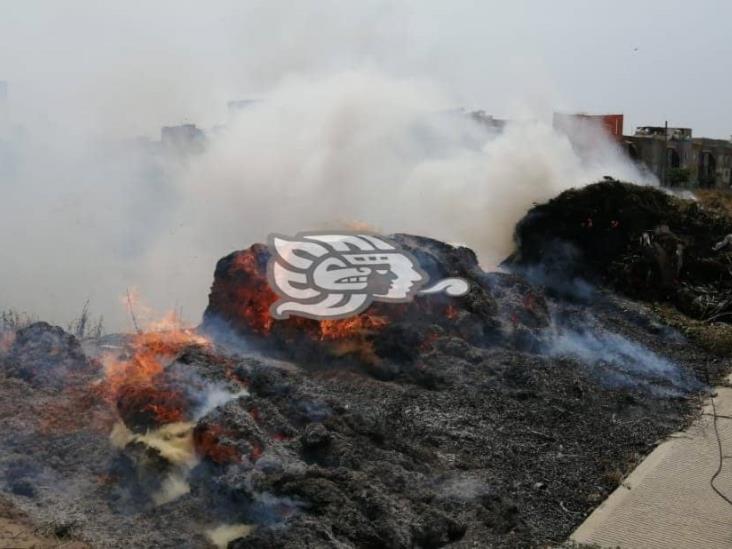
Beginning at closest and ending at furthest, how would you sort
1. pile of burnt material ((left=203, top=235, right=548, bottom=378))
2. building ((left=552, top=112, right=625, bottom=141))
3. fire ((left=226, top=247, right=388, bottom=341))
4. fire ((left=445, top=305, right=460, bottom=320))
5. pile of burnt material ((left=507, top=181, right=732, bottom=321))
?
pile of burnt material ((left=203, top=235, right=548, bottom=378)) → fire ((left=226, top=247, right=388, bottom=341)) → fire ((left=445, top=305, right=460, bottom=320)) → pile of burnt material ((left=507, top=181, right=732, bottom=321)) → building ((left=552, top=112, right=625, bottom=141))

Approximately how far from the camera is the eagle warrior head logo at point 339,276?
11344 millimetres

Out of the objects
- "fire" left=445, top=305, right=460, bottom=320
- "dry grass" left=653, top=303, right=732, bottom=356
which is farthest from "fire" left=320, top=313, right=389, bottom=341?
"dry grass" left=653, top=303, right=732, bottom=356

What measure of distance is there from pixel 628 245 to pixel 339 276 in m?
7.31

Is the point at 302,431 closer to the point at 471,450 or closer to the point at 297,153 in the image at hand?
the point at 471,450

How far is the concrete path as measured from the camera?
7133 mm

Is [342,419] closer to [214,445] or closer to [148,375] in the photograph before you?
[214,445]

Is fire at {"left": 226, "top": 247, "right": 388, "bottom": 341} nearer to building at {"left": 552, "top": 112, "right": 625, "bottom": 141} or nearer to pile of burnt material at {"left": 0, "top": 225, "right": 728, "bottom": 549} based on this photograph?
pile of burnt material at {"left": 0, "top": 225, "right": 728, "bottom": 549}

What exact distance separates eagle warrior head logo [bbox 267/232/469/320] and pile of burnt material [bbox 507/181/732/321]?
15.1 feet

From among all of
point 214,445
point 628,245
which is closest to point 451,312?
point 214,445

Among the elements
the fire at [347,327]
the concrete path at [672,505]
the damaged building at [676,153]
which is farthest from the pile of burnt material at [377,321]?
the damaged building at [676,153]

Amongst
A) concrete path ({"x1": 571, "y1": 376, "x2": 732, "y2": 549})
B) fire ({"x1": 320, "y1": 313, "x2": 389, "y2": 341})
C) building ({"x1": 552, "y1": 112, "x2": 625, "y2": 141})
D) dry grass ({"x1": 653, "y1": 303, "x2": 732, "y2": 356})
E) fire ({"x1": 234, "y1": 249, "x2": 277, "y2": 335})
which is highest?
building ({"x1": 552, "y1": 112, "x2": 625, "y2": 141})

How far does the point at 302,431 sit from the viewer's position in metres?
8.10

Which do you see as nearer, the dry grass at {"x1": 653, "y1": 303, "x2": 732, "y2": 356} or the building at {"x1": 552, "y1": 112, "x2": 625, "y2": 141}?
the dry grass at {"x1": 653, "y1": 303, "x2": 732, "y2": 356}

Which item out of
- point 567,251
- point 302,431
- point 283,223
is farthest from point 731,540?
point 283,223
